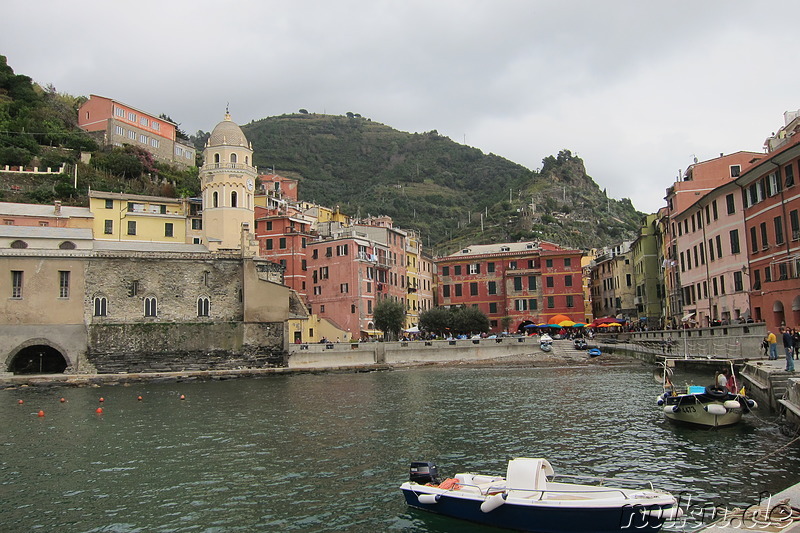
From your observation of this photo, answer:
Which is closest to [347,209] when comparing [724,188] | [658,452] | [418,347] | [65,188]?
[65,188]

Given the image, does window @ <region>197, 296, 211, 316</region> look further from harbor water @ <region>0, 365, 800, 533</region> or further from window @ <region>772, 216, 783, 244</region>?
window @ <region>772, 216, 783, 244</region>

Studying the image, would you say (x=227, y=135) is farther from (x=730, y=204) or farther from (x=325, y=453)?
(x=325, y=453)

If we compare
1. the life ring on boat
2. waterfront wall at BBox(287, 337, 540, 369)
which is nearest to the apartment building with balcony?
waterfront wall at BBox(287, 337, 540, 369)

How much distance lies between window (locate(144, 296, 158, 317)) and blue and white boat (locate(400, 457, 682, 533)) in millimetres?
44520

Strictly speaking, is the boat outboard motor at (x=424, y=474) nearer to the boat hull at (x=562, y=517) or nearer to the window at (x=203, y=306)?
the boat hull at (x=562, y=517)

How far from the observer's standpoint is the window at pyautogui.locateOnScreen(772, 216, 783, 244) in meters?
34.2

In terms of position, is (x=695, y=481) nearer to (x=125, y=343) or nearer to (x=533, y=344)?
(x=533, y=344)

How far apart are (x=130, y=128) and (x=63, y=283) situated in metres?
49.0

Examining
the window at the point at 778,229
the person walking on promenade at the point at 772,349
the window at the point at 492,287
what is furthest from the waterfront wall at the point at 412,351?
the person walking on promenade at the point at 772,349

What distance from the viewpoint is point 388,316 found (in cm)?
6378

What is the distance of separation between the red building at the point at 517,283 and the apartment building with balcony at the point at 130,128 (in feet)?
162

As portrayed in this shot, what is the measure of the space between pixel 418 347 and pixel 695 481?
42165 millimetres

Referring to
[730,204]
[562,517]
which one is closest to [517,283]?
[730,204]

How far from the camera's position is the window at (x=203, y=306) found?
5412 centimetres
